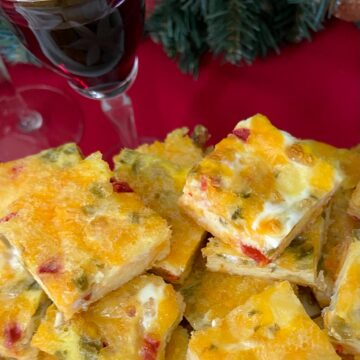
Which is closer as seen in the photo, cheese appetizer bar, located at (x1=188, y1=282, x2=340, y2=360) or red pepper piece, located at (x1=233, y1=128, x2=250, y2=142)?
cheese appetizer bar, located at (x1=188, y1=282, x2=340, y2=360)

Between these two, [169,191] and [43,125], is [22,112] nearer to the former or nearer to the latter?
[43,125]

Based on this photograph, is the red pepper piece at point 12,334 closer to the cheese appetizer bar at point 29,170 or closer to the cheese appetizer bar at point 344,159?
the cheese appetizer bar at point 29,170

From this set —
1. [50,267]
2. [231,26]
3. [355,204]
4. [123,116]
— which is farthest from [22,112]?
[355,204]

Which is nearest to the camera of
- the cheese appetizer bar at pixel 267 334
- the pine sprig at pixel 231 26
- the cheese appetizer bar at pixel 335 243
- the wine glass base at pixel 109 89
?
the cheese appetizer bar at pixel 267 334

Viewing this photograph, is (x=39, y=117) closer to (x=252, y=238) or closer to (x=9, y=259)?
(x=9, y=259)

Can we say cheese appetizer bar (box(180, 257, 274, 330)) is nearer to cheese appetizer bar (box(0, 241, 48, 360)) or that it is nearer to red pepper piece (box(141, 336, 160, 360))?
red pepper piece (box(141, 336, 160, 360))

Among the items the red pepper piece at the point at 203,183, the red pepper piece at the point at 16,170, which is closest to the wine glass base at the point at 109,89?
the red pepper piece at the point at 16,170

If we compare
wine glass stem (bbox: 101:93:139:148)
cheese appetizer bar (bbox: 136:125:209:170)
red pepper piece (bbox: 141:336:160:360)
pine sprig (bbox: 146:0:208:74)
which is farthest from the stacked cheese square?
pine sprig (bbox: 146:0:208:74)

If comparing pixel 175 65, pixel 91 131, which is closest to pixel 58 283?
pixel 91 131
